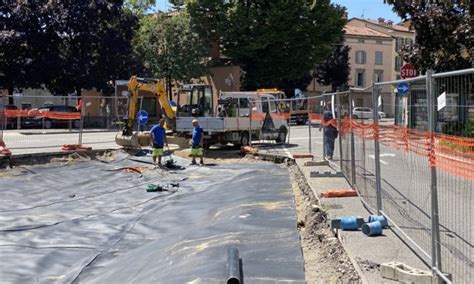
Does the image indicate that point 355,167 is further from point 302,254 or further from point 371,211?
point 302,254

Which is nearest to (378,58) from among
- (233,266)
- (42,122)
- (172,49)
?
(172,49)

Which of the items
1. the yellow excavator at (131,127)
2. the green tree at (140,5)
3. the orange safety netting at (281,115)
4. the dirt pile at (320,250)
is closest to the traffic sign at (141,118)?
the yellow excavator at (131,127)

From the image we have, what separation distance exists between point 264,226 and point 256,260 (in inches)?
66.9

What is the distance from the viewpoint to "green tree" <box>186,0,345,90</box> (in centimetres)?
4534

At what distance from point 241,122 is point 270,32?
23643 millimetres

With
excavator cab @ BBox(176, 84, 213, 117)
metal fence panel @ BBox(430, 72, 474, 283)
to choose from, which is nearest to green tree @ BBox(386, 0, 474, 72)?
excavator cab @ BBox(176, 84, 213, 117)

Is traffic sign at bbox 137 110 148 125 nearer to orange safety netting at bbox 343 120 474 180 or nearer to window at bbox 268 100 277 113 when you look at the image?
window at bbox 268 100 277 113

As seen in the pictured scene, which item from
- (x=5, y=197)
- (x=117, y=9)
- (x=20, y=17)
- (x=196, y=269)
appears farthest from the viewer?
(x=117, y=9)

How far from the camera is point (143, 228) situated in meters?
9.88

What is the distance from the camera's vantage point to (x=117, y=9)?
44281 millimetres

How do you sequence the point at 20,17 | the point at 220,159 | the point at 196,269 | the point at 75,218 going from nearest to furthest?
the point at 196,269
the point at 75,218
the point at 220,159
the point at 20,17

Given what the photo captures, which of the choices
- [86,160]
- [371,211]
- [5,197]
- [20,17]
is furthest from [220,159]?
[20,17]

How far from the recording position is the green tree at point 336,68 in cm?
6869

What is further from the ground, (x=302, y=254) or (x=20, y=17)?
(x=20, y=17)
